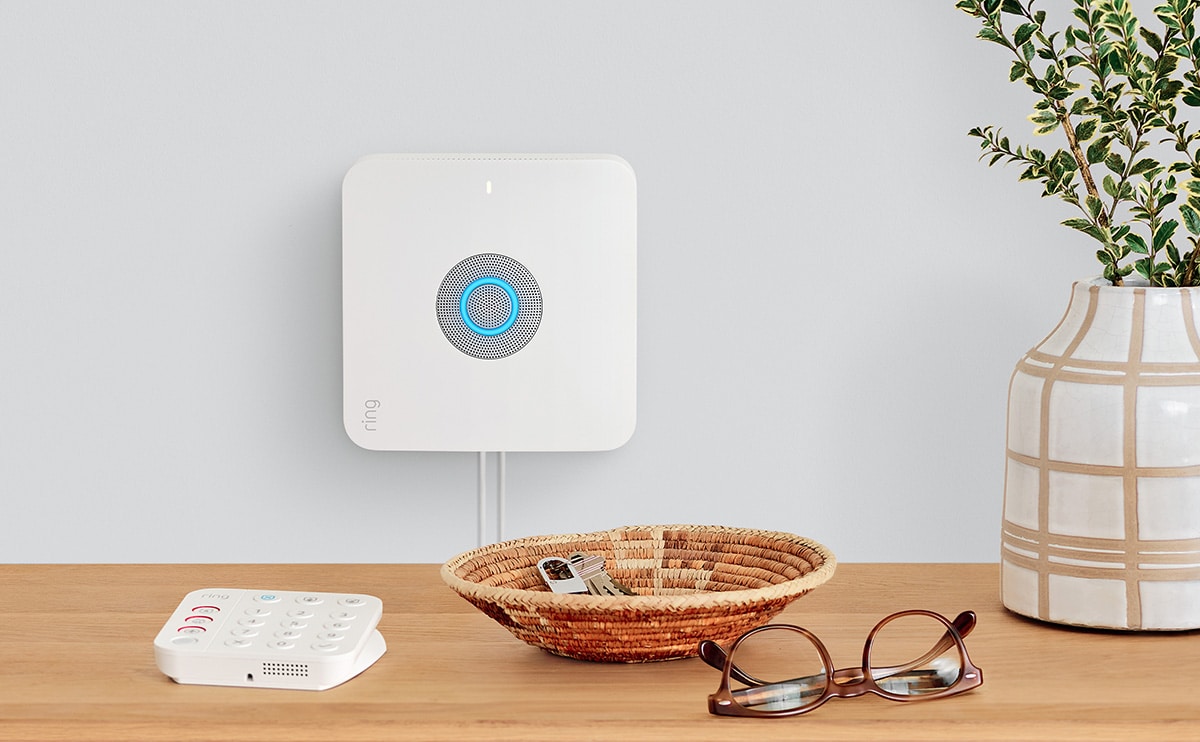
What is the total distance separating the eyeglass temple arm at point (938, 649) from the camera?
32.3 inches

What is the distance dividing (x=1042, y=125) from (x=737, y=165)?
0.29m

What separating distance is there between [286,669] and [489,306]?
44cm

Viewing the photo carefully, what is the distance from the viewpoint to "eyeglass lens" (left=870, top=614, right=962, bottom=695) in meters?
0.81

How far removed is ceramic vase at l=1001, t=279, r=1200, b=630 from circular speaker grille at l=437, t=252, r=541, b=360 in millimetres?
457

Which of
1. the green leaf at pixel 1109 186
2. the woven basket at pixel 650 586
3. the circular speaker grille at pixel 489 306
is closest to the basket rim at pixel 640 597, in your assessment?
the woven basket at pixel 650 586

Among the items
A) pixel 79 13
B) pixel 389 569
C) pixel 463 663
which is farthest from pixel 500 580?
pixel 79 13

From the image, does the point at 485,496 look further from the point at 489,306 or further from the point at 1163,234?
the point at 1163,234

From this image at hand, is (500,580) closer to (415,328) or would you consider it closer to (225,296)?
(415,328)

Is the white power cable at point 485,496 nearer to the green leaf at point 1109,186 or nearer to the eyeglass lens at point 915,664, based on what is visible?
the eyeglass lens at point 915,664

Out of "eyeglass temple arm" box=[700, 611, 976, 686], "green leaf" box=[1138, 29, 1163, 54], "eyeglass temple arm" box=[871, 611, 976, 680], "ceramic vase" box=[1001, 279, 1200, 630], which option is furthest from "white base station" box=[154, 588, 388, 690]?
"green leaf" box=[1138, 29, 1163, 54]

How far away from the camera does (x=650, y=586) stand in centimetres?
100

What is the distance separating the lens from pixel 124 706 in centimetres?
78

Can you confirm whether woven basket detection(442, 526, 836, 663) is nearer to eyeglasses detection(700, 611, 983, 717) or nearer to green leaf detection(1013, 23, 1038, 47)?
eyeglasses detection(700, 611, 983, 717)

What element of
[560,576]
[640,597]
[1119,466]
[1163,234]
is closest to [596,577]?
[560,576]
